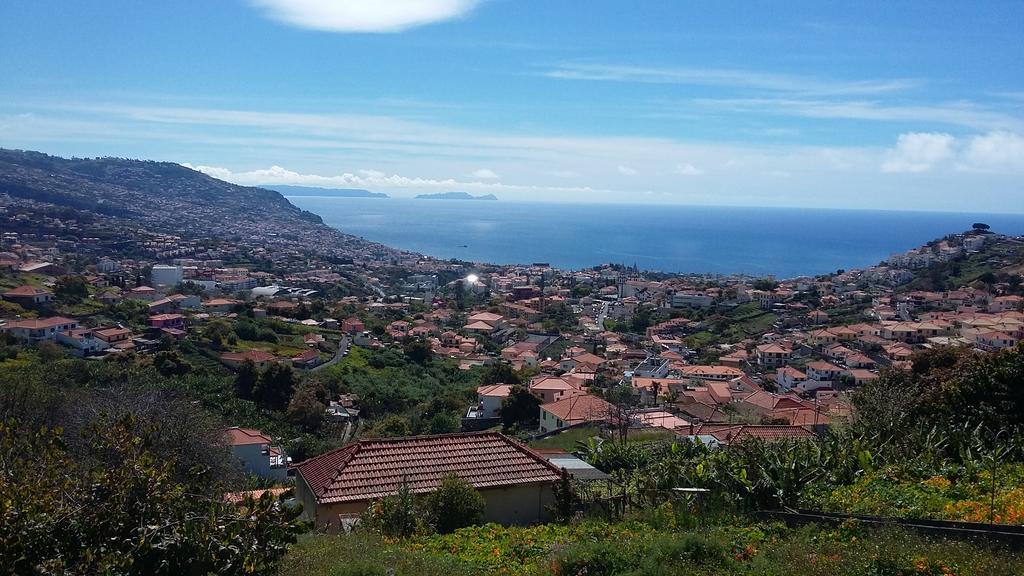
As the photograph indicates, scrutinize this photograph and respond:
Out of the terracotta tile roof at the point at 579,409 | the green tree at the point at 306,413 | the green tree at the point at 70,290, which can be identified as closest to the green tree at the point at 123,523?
the terracotta tile roof at the point at 579,409

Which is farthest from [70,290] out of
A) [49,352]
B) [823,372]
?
[823,372]

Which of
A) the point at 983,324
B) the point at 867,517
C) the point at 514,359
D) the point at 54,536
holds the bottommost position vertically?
the point at 514,359

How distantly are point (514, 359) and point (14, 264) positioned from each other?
43.2 meters

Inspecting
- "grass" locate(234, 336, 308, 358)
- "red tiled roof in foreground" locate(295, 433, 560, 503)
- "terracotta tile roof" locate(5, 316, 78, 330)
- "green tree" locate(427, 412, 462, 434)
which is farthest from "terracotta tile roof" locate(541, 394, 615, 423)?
"terracotta tile roof" locate(5, 316, 78, 330)

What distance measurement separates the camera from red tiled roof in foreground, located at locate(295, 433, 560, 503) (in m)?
10.7

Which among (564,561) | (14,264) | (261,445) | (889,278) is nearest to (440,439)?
(564,561)

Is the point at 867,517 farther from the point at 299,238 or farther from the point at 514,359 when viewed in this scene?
the point at 299,238

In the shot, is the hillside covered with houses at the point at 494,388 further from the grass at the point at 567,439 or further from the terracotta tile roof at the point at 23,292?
the grass at the point at 567,439

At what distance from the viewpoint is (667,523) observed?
8727 millimetres

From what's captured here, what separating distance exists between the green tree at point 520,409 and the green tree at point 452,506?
18.9m

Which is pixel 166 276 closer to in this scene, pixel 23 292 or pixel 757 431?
pixel 23 292

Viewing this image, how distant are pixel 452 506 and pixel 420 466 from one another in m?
1.81

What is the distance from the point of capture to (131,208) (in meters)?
149

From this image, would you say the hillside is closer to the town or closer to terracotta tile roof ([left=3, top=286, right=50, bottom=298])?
the town
